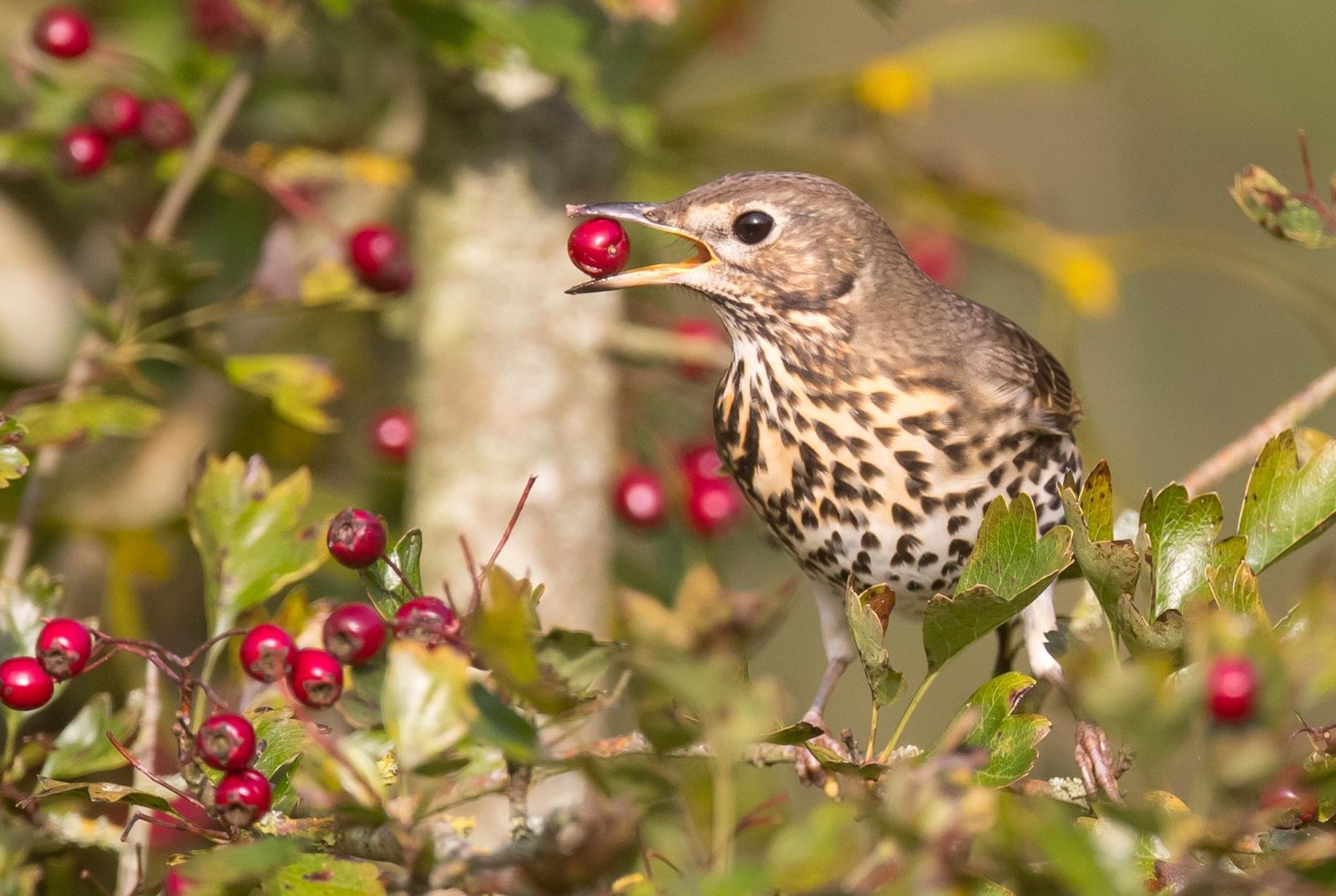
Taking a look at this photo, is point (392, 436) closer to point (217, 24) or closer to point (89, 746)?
point (217, 24)

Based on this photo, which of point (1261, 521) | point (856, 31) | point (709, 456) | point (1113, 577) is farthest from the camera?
point (856, 31)

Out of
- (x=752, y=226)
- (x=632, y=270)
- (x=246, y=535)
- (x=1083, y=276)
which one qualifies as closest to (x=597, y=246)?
(x=632, y=270)

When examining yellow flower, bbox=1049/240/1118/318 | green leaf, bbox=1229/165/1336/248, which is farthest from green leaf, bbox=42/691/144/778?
yellow flower, bbox=1049/240/1118/318

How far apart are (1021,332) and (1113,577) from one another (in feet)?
3.65

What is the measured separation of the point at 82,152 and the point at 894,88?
1516 millimetres

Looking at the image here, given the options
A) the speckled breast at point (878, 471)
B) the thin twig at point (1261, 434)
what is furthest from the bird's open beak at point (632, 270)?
the thin twig at point (1261, 434)

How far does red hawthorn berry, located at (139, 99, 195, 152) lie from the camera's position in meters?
2.23

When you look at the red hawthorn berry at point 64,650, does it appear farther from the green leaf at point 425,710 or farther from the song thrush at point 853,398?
the song thrush at point 853,398

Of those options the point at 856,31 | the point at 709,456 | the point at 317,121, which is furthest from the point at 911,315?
the point at 856,31

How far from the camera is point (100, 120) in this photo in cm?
223

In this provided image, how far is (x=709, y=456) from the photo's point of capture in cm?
279

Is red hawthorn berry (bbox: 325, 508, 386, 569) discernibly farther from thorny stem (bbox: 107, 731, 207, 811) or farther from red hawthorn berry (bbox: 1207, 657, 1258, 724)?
red hawthorn berry (bbox: 1207, 657, 1258, 724)

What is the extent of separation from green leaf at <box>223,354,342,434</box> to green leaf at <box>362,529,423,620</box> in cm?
64

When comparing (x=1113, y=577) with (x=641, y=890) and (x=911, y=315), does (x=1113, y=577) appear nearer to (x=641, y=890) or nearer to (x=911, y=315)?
(x=641, y=890)
